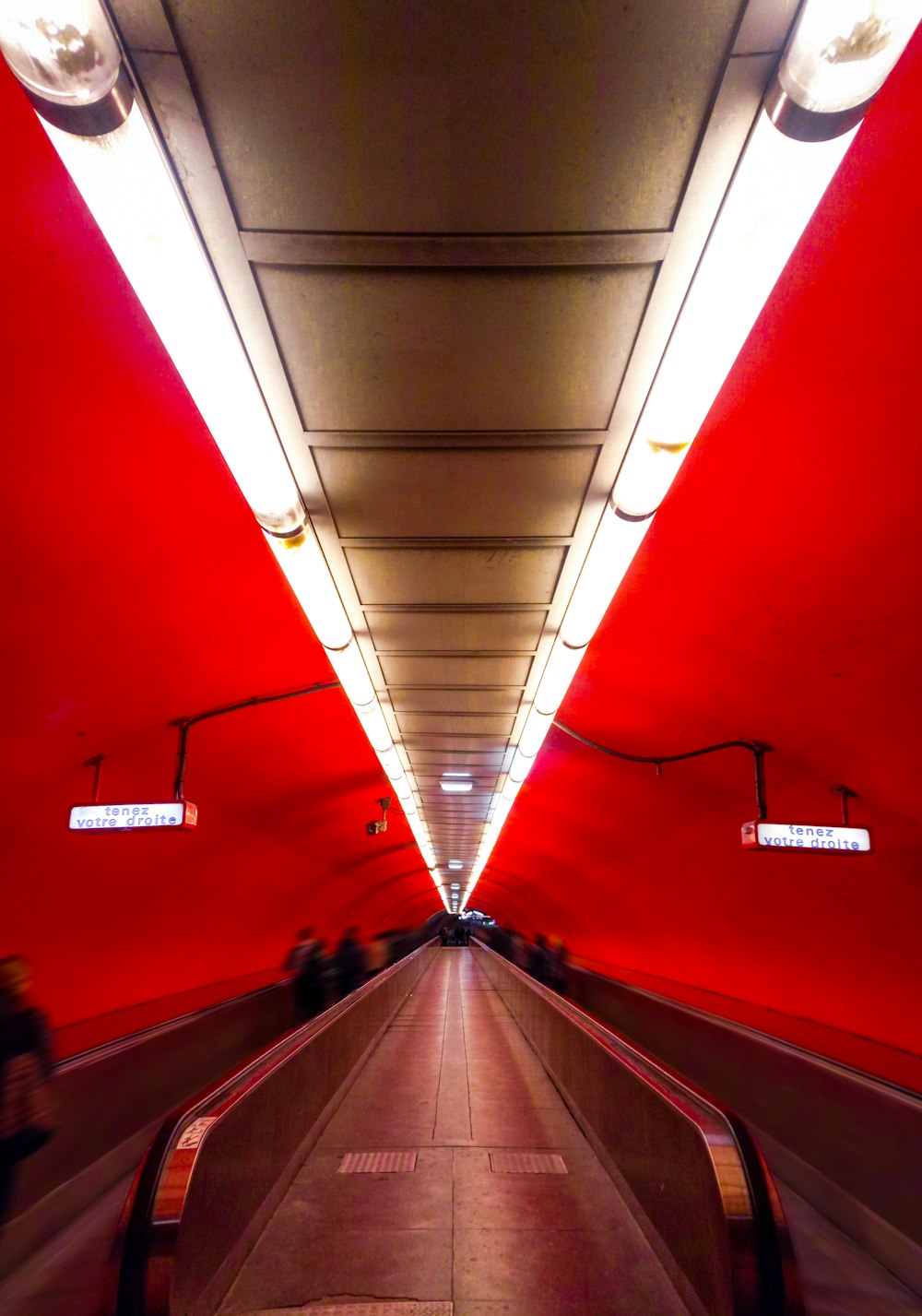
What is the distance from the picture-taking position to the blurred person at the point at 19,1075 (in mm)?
4371

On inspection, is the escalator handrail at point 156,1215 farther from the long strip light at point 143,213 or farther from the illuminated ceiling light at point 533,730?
the illuminated ceiling light at point 533,730

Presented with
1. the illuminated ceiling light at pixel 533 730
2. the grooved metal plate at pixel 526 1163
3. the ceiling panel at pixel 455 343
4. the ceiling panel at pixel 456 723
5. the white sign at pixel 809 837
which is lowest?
the grooved metal plate at pixel 526 1163

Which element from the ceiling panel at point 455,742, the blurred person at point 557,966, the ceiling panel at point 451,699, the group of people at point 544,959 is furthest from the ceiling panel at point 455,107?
the blurred person at point 557,966

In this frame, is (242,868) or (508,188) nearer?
(508,188)

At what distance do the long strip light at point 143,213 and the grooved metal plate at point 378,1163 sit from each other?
4.66 metres

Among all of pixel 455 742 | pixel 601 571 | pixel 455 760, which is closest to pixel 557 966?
pixel 455 760

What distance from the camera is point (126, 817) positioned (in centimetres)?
571

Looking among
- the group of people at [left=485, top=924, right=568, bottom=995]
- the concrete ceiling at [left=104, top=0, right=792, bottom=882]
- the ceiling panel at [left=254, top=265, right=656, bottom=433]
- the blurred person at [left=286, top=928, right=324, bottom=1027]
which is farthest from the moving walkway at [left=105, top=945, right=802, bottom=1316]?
the group of people at [left=485, top=924, right=568, bottom=995]

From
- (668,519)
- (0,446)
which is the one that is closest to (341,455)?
(0,446)

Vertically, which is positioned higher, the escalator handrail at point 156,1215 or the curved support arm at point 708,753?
the curved support arm at point 708,753

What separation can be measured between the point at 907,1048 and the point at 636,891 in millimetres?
5406

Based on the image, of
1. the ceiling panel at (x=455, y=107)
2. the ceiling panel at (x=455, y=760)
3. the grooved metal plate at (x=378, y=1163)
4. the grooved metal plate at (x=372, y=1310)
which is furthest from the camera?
the ceiling panel at (x=455, y=760)

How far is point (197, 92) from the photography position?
6.13 feet

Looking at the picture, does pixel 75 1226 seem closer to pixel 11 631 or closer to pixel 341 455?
pixel 11 631
